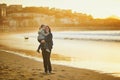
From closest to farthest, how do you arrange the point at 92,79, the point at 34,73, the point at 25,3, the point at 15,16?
the point at 92,79
the point at 34,73
the point at 25,3
the point at 15,16

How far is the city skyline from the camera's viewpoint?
662cm

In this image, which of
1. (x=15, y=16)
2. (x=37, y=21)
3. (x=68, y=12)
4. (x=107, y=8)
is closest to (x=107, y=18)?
(x=107, y=8)

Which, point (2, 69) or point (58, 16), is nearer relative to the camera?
point (2, 69)

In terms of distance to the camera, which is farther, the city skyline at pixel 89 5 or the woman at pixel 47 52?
the city skyline at pixel 89 5

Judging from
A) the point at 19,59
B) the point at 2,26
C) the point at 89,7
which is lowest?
the point at 19,59

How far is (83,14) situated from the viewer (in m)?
6.80

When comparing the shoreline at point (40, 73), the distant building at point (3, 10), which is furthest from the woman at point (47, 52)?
the distant building at point (3, 10)

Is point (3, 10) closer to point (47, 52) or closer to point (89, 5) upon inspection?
point (89, 5)

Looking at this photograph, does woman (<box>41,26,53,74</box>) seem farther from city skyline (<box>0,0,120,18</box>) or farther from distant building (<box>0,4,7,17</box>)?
distant building (<box>0,4,7,17</box>)

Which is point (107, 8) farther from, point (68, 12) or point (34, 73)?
point (34, 73)

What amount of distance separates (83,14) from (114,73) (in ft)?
6.52

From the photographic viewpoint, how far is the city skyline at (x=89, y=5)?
→ 662 centimetres

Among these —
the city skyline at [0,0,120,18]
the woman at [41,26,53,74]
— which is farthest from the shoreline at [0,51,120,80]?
the city skyline at [0,0,120,18]

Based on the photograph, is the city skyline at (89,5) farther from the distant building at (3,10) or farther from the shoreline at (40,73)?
the shoreline at (40,73)
